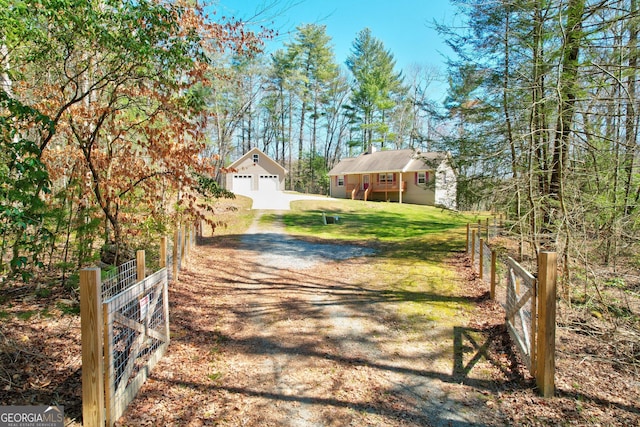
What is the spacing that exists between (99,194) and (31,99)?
2665mm

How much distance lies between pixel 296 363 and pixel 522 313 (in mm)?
2791

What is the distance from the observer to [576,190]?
6.23 meters

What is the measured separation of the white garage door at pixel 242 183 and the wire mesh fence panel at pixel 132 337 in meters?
31.6

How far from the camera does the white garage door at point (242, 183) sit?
35.5m

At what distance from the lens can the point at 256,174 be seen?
35875 mm

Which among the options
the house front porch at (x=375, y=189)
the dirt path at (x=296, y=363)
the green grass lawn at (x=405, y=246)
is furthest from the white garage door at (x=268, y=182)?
the dirt path at (x=296, y=363)

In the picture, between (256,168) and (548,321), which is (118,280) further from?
(256,168)

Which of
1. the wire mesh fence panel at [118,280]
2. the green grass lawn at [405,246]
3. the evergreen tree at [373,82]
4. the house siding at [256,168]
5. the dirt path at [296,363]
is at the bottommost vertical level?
the dirt path at [296,363]

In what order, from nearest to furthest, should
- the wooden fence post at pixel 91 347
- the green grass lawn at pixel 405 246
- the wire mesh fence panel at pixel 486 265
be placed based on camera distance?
the wooden fence post at pixel 91 347 < the green grass lawn at pixel 405 246 < the wire mesh fence panel at pixel 486 265

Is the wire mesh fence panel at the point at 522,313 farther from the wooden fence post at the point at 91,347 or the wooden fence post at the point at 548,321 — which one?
the wooden fence post at the point at 91,347

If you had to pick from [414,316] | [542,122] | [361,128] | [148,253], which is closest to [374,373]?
[414,316]

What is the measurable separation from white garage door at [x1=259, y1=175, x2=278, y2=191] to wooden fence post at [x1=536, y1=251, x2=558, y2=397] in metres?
33.3

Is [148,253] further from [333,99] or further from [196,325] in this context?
[333,99]

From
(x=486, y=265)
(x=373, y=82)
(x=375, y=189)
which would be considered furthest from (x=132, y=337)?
(x=373, y=82)
